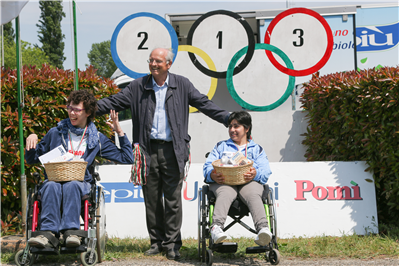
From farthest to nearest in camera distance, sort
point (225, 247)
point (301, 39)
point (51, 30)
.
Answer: point (51, 30), point (301, 39), point (225, 247)

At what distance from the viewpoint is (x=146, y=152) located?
3906mm

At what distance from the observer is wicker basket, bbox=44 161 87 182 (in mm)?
3418

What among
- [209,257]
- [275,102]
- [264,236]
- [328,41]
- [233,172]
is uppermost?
[328,41]

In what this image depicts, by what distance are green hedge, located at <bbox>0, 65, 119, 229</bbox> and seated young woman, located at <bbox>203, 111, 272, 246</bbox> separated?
2.19m

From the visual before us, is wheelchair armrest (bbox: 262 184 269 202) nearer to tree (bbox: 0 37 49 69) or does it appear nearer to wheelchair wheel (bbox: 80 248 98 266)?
wheelchair wheel (bbox: 80 248 98 266)

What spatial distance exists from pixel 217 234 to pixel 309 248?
1.34m

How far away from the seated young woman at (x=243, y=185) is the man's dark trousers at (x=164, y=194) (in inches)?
13.9

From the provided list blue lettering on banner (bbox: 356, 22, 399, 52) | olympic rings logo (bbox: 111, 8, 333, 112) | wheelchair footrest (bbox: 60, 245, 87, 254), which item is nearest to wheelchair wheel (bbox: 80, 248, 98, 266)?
wheelchair footrest (bbox: 60, 245, 87, 254)

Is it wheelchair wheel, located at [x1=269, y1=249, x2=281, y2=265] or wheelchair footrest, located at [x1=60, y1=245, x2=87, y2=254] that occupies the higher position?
wheelchair footrest, located at [x1=60, y1=245, x2=87, y2=254]

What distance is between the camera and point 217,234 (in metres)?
3.38

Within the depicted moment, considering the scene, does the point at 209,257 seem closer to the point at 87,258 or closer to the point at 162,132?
the point at 87,258

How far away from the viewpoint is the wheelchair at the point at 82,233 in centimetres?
328

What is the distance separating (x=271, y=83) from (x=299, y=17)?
3.84 feet

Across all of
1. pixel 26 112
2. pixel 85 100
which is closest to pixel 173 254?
pixel 85 100
